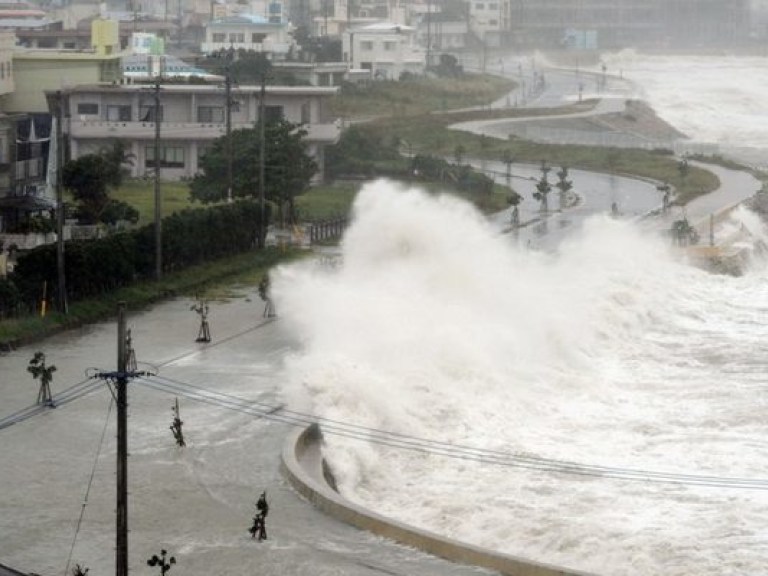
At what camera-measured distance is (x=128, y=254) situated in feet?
104

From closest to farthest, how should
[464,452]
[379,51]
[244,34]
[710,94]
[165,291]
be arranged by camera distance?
[464,452]
[165,291]
[244,34]
[379,51]
[710,94]

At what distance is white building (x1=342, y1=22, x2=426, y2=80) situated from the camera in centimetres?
8969

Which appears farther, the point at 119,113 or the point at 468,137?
the point at 468,137

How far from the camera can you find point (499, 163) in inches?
2388

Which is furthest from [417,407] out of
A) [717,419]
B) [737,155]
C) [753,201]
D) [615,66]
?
[615,66]

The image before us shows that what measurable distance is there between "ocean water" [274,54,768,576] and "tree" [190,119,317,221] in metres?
3.28

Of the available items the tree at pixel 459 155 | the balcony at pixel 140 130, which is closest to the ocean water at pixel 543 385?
the balcony at pixel 140 130

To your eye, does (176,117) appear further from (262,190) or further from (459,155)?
(262,190)

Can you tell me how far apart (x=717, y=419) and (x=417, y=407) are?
3.84 m

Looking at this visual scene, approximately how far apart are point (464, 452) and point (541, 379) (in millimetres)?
5483

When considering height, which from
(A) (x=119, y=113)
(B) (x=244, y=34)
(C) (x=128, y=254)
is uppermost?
(B) (x=244, y=34)

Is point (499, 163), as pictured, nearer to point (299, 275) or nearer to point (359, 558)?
point (299, 275)

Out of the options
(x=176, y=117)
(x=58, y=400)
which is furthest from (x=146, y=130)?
(x=58, y=400)

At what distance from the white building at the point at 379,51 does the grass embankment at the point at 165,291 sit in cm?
5178
